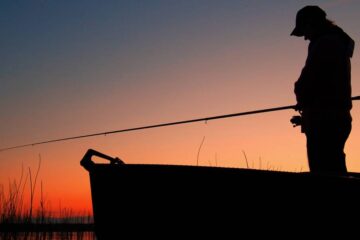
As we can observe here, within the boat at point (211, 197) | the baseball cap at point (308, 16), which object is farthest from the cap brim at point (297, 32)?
the boat at point (211, 197)

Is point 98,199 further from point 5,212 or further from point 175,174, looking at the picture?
point 5,212

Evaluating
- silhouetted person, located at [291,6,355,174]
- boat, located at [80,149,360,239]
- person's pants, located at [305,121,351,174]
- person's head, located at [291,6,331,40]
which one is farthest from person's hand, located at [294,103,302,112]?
boat, located at [80,149,360,239]

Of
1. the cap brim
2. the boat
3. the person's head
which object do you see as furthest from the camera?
the cap brim

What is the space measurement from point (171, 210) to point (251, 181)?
55cm

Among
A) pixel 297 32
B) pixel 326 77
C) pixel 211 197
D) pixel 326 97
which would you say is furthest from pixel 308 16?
pixel 211 197

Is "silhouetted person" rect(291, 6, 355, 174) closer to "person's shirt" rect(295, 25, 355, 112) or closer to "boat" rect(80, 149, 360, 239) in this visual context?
"person's shirt" rect(295, 25, 355, 112)

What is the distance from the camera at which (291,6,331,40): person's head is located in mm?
4125

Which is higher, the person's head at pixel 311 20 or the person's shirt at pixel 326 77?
the person's head at pixel 311 20

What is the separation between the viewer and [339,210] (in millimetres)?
2879

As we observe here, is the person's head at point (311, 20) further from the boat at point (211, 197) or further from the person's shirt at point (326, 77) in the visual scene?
the boat at point (211, 197)

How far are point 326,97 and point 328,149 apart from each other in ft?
1.40

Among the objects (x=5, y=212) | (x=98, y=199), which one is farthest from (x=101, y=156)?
(x=5, y=212)

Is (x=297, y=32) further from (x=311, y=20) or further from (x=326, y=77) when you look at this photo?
(x=326, y=77)

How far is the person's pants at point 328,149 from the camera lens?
3.84 metres
